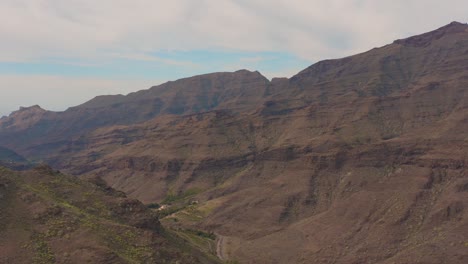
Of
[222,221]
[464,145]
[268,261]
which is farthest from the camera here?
[222,221]

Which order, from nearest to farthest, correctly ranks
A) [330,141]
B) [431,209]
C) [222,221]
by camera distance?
[431,209] → [222,221] → [330,141]

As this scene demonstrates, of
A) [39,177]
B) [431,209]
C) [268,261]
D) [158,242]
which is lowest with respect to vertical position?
[268,261]

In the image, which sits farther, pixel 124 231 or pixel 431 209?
pixel 431 209

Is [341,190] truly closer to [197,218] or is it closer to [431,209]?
[431,209]

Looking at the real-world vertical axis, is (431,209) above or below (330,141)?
below

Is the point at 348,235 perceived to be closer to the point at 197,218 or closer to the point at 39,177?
the point at 197,218

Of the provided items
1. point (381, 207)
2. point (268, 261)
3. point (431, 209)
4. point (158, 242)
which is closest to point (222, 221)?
point (268, 261)
